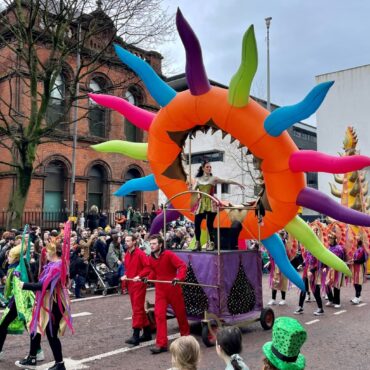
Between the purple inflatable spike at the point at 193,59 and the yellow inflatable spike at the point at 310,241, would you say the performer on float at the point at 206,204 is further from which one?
the purple inflatable spike at the point at 193,59

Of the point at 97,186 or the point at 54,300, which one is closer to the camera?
the point at 54,300

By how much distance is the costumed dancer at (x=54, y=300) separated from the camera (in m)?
5.89

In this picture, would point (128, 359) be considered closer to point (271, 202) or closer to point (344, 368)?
point (344, 368)

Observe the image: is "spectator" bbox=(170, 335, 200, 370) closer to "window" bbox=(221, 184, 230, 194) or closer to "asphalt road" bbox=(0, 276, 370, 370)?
"asphalt road" bbox=(0, 276, 370, 370)

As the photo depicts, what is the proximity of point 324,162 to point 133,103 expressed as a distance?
68.6ft

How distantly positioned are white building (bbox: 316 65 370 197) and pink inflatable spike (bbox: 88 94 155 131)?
3023 centimetres

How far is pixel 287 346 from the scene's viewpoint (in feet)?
10.2

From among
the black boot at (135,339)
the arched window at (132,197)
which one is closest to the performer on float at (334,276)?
the black boot at (135,339)

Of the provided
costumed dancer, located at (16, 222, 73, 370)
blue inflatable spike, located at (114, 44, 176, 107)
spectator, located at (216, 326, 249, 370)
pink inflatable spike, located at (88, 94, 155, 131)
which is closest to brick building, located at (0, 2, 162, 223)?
pink inflatable spike, located at (88, 94, 155, 131)

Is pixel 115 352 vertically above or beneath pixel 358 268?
beneath

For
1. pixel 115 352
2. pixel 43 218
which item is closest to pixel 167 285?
pixel 115 352

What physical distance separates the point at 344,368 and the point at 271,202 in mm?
2962

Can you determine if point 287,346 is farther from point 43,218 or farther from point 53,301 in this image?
point 43,218

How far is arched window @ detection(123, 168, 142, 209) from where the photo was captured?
87.8ft
